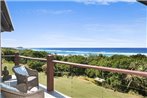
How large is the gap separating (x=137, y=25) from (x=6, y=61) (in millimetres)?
36344

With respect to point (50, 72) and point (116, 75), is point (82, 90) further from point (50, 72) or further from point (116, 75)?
point (116, 75)

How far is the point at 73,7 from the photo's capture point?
3950 centimetres

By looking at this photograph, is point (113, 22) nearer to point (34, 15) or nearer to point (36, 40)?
point (36, 40)

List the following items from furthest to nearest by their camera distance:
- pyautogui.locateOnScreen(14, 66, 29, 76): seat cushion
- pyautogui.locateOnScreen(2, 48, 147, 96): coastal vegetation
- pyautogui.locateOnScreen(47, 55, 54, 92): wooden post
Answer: pyautogui.locateOnScreen(47, 55, 54, 92): wooden post, pyautogui.locateOnScreen(2, 48, 147, 96): coastal vegetation, pyautogui.locateOnScreen(14, 66, 29, 76): seat cushion

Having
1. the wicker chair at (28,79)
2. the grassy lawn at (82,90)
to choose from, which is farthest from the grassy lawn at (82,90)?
the wicker chair at (28,79)

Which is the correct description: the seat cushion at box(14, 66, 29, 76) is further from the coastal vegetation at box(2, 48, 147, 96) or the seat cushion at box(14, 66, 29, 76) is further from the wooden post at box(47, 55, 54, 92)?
the coastal vegetation at box(2, 48, 147, 96)

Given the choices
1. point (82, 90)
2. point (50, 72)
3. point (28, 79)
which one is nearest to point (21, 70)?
point (28, 79)

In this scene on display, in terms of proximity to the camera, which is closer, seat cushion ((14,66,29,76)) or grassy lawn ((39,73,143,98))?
grassy lawn ((39,73,143,98))

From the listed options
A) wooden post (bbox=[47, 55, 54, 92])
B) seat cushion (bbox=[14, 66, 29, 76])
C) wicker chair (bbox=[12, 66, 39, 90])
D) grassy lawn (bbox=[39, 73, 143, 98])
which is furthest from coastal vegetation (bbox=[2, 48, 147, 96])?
seat cushion (bbox=[14, 66, 29, 76])

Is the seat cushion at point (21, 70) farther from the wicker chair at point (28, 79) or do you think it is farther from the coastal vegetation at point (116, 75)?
the coastal vegetation at point (116, 75)

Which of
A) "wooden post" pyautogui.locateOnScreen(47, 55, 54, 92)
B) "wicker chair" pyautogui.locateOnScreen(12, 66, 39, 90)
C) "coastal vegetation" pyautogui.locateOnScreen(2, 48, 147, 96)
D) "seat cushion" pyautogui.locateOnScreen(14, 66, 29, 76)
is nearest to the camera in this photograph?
"wicker chair" pyautogui.locateOnScreen(12, 66, 39, 90)

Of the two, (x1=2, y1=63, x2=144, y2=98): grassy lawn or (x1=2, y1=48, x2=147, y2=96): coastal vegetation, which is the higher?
(x1=2, y1=48, x2=147, y2=96): coastal vegetation

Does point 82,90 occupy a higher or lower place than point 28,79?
lower

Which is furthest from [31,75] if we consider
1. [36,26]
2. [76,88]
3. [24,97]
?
[36,26]
